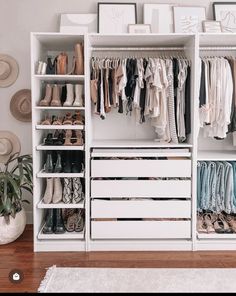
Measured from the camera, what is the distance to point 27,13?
3340 millimetres

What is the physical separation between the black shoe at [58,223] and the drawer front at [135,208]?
30 cm

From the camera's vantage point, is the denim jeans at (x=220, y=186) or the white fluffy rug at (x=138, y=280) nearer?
the white fluffy rug at (x=138, y=280)

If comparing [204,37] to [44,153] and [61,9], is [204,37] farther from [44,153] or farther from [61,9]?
[44,153]

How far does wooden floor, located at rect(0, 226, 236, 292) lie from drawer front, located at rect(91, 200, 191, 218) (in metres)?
0.32

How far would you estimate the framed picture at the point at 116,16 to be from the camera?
324 cm

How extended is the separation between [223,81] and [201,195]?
1.03 m

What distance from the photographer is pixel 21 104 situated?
133 inches

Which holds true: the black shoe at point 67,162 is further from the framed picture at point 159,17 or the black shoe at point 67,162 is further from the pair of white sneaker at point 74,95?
the framed picture at point 159,17

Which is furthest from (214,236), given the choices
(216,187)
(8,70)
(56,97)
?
(8,70)

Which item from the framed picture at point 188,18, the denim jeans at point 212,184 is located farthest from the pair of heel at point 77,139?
the framed picture at point 188,18

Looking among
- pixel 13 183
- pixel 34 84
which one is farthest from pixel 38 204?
pixel 34 84

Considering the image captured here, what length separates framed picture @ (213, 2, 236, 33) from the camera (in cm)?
328

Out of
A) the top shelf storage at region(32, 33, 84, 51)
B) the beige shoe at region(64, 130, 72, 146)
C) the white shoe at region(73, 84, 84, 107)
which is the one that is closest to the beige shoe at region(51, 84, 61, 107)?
the white shoe at region(73, 84, 84, 107)

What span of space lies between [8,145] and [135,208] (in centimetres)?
147
